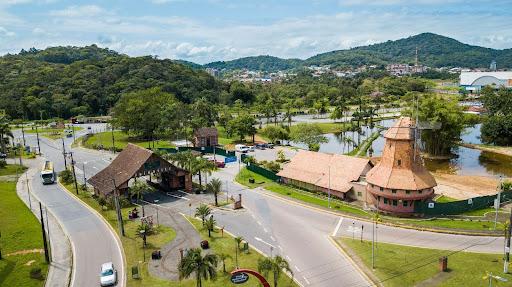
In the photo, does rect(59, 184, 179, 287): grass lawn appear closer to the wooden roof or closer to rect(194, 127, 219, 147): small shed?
the wooden roof

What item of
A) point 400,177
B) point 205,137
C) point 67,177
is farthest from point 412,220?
point 205,137

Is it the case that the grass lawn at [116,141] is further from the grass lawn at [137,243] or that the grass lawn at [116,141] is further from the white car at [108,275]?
the white car at [108,275]

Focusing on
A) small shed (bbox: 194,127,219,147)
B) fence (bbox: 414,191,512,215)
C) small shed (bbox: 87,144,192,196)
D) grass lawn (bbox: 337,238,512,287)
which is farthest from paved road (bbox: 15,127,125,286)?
small shed (bbox: 194,127,219,147)

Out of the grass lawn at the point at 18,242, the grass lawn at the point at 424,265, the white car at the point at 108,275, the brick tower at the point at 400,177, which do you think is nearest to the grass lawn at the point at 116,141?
the grass lawn at the point at 18,242

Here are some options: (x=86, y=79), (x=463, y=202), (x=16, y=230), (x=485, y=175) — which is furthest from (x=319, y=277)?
(x=86, y=79)

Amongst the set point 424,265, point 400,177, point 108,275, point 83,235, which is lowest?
point 424,265

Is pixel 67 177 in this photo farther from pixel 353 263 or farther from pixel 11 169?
pixel 353 263

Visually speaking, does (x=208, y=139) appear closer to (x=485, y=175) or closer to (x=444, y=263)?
(x=485, y=175)
